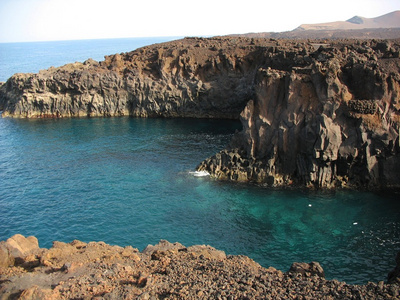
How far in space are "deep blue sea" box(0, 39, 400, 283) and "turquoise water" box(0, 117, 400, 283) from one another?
11cm

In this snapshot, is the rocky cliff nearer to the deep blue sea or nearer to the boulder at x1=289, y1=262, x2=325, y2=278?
the deep blue sea

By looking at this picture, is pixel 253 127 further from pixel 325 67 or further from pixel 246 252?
pixel 246 252

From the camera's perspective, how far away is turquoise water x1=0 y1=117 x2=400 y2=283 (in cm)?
3553

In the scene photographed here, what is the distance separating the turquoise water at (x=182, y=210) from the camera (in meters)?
35.5

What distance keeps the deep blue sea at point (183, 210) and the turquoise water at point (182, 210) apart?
114 mm

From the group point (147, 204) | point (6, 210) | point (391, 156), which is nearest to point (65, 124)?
point (6, 210)

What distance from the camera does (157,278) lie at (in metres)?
21.8

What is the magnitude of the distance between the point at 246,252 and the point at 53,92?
7754 cm

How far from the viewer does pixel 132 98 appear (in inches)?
3701

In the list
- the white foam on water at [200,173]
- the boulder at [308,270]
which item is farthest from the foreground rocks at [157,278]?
the white foam on water at [200,173]

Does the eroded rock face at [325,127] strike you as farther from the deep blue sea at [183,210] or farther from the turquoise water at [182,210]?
the turquoise water at [182,210]

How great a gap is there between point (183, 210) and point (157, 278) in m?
21.6

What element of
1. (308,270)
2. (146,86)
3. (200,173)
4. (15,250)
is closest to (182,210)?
(200,173)

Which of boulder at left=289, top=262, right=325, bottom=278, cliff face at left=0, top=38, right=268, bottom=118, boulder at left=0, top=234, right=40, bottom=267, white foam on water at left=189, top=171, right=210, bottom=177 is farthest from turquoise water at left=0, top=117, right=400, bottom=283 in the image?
cliff face at left=0, top=38, right=268, bottom=118
